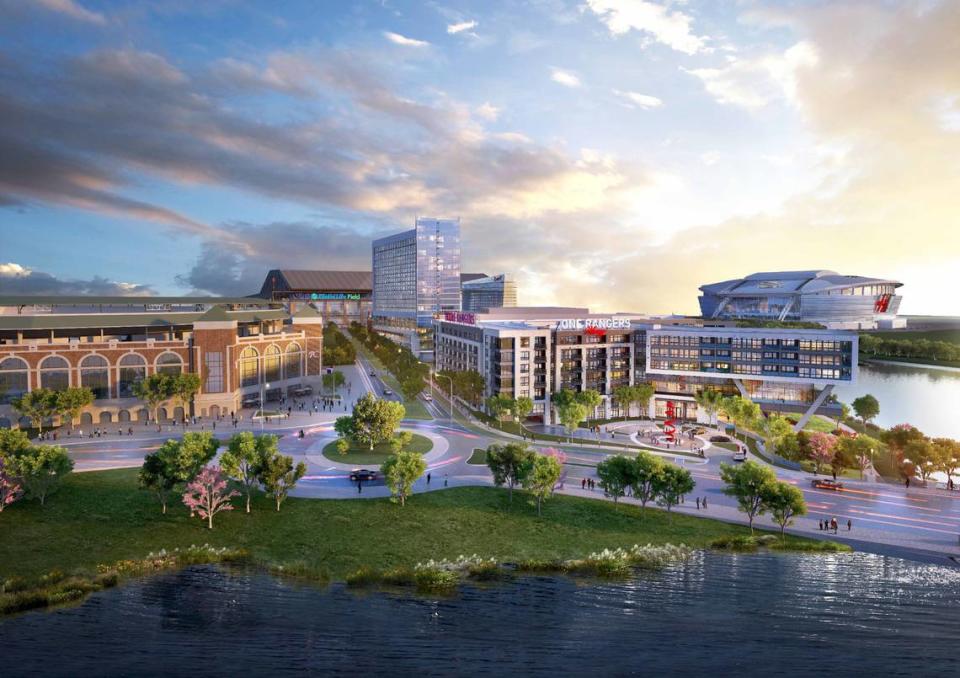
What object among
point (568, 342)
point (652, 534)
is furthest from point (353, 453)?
point (568, 342)

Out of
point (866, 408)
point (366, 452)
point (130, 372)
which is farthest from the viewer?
point (866, 408)

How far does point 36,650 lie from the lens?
3516cm

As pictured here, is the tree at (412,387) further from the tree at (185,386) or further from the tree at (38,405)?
the tree at (38,405)

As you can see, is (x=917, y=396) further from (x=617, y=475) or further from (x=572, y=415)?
(x=617, y=475)

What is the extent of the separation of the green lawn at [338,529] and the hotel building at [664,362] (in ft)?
151

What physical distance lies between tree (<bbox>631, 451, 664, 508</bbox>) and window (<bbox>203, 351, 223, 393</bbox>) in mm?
79595

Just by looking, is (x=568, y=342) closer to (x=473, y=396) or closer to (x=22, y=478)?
(x=473, y=396)

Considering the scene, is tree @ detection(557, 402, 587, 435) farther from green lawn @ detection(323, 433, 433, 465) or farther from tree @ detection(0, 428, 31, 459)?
tree @ detection(0, 428, 31, 459)

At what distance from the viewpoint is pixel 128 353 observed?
100 meters

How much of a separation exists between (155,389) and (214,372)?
11.2 m

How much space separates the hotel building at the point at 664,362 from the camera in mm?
101188

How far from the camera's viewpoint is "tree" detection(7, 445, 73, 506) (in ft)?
185

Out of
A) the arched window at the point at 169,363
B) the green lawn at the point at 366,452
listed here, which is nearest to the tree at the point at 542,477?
the green lawn at the point at 366,452

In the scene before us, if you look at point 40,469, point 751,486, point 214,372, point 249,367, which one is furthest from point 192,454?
point 751,486
